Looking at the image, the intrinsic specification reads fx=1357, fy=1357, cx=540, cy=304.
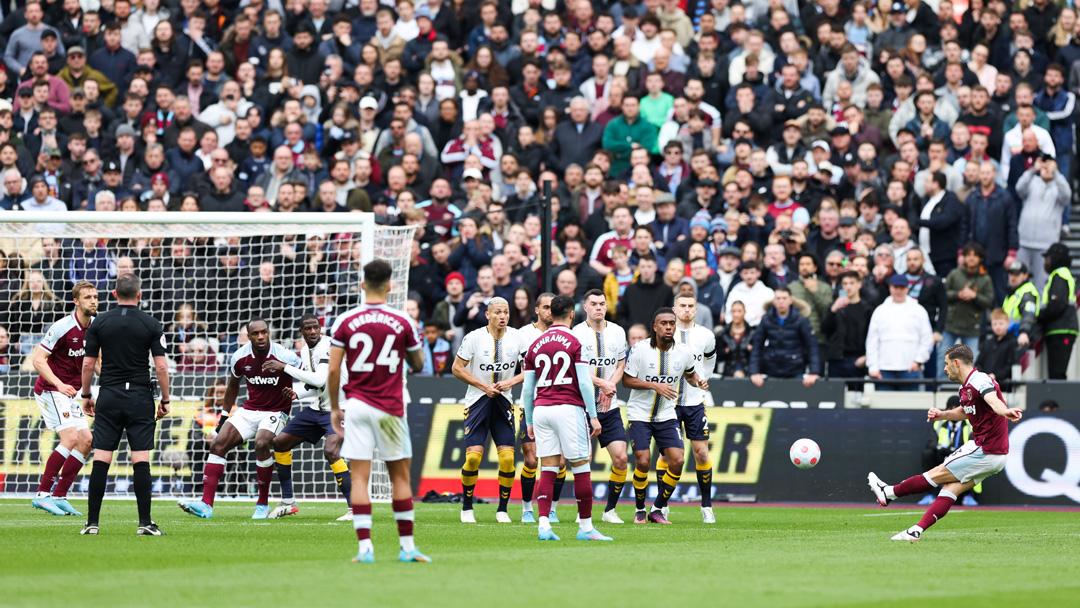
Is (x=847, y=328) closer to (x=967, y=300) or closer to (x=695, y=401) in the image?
(x=967, y=300)

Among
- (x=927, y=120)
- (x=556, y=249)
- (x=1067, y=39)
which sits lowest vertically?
(x=556, y=249)

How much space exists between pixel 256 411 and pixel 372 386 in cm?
575

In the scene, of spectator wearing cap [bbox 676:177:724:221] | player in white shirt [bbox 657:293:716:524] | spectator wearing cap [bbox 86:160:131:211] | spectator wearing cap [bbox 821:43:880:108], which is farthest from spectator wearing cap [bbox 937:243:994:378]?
spectator wearing cap [bbox 86:160:131:211]

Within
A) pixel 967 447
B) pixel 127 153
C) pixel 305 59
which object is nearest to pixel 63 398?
pixel 127 153

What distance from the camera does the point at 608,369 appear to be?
1584 centimetres

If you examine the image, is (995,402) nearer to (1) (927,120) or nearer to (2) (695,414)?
(2) (695,414)

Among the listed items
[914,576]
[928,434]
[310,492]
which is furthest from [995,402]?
[310,492]

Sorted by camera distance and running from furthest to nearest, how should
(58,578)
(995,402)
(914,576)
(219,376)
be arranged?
1. (219,376)
2. (995,402)
3. (914,576)
4. (58,578)

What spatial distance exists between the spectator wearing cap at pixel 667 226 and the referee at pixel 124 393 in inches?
412

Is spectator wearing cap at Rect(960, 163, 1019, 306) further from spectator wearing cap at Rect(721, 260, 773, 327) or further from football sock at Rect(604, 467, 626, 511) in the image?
football sock at Rect(604, 467, 626, 511)

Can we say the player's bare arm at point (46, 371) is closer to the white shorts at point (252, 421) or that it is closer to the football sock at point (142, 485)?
the white shorts at point (252, 421)

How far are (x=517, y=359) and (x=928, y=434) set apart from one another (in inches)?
277

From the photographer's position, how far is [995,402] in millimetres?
13000

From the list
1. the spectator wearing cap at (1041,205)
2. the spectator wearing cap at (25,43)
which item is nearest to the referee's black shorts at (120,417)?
the spectator wearing cap at (1041,205)
